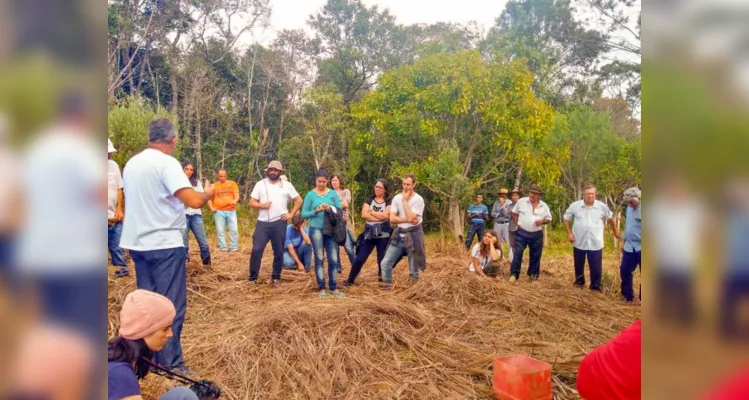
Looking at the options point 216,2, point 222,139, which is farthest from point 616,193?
point 216,2

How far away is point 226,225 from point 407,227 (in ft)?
9.44

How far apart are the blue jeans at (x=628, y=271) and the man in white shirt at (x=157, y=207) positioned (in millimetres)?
4402

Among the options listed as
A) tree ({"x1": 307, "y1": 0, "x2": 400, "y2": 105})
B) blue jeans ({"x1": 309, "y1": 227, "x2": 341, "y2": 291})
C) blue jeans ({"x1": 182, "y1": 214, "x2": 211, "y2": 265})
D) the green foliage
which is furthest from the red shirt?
tree ({"x1": 307, "y1": 0, "x2": 400, "y2": 105})

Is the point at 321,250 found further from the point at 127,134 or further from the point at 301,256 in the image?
the point at 127,134

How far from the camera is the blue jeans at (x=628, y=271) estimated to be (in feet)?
17.1

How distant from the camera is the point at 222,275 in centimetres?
581

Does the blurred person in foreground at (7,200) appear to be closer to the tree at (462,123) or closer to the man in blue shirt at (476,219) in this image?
the man in blue shirt at (476,219)

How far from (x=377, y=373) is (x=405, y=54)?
1058cm

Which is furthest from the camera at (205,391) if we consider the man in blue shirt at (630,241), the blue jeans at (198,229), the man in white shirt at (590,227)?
the man in white shirt at (590,227)

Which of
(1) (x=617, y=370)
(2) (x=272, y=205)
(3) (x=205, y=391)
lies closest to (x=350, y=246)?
(2) (x=272, y=205)

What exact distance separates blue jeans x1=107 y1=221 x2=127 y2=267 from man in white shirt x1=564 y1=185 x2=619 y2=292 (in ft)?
16.3

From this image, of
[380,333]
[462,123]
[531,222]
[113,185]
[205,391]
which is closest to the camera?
[205,391]

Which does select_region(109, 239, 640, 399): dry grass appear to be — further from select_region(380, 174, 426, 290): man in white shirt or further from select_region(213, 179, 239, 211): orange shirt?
select_region(213, 179, 239, 211): orange shirt

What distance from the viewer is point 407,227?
210 inches
